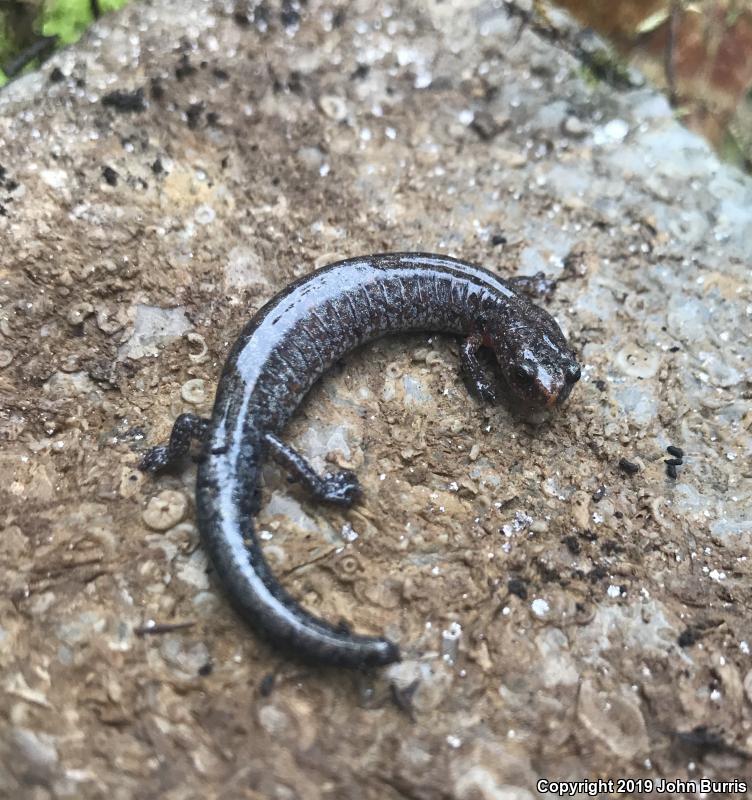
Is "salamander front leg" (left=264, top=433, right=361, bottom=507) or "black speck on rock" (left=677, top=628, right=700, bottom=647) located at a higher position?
"salamander front leg" (left=264, top=433, right=361, bottom=507)

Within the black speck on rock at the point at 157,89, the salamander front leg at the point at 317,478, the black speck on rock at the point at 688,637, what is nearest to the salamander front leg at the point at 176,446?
the salamander front leg at the point at 317,478

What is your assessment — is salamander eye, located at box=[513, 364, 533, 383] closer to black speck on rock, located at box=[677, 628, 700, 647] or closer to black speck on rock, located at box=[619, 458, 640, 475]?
black speck on rock, located at box=[619, 458, 640, 475]

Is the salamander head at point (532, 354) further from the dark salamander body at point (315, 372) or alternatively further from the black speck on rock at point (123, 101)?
the black speck on rock at point (123, 101)

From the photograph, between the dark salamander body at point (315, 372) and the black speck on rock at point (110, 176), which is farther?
the black speck on rock at point (110, 176)

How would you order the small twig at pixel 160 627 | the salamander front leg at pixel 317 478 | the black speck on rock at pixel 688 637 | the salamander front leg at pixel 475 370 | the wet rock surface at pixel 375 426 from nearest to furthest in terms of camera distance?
the wet rock surface at pixel 375 426 < the small twig at pixel 160 627 < the black speck on rock at pixel 688 637 < the salamander front leg at pixel 317 478 < the salamander front leg at pixel 475 370

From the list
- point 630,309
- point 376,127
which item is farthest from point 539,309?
point 376,127

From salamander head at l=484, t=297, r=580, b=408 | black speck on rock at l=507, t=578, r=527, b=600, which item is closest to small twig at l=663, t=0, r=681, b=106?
salamander head at l=484, t=297, r=580, b=408

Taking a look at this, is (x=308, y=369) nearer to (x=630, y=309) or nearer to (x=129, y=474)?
(x=129, y=474)
